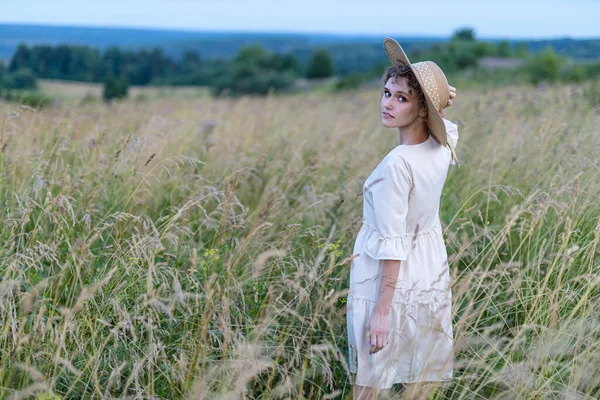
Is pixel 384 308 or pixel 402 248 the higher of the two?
pixel 402 248

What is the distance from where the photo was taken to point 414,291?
2.21 m

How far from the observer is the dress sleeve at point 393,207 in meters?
2.07

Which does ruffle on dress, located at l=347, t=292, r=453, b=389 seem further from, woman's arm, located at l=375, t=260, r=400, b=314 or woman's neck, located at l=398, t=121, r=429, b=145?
woman's neck, located at l=398, t=121, r=429, b=145

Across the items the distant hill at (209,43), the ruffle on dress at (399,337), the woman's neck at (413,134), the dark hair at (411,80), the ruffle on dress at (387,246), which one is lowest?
the ruffle on dress at (399,337)

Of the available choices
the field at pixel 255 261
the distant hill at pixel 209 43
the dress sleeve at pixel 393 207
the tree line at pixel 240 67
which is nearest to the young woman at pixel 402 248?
the dress sleeve at pixel 393 207

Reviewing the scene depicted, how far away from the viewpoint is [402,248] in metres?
2.10

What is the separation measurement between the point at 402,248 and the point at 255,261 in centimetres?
63

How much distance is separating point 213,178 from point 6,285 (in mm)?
2010

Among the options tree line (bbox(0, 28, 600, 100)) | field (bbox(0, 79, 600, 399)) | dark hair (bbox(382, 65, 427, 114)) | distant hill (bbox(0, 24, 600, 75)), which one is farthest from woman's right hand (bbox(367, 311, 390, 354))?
tree line (bbox(0, 28, 600, 100))

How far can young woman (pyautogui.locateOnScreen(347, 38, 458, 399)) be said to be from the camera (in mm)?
2090

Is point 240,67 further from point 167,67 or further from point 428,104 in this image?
point 428,104

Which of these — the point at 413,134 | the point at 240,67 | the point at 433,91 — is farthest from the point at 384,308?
the point at 240,67

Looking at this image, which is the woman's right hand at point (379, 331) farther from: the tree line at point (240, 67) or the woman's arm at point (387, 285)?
the tree line at point (240, 67)

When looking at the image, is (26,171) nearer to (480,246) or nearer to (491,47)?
(480,246)
